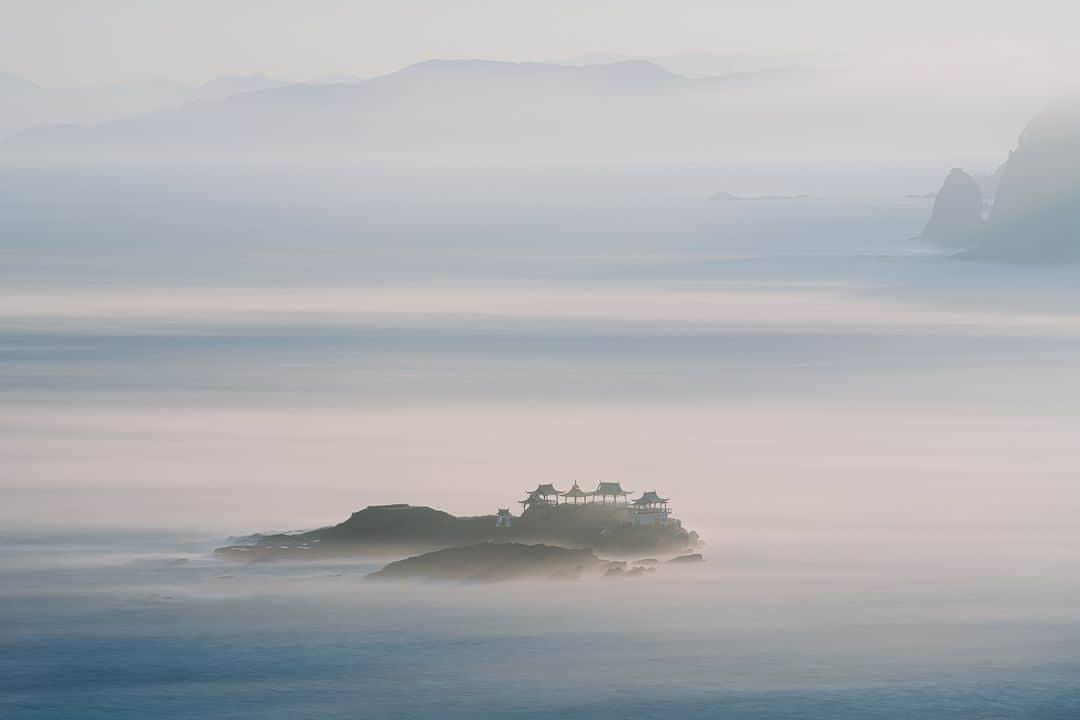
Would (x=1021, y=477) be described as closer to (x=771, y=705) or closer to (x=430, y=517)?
(x=430, y=517)

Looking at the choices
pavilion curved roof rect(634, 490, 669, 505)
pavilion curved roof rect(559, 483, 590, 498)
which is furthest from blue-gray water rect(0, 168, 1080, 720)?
pavilion curved roof rect(559, 483, 590, 498)

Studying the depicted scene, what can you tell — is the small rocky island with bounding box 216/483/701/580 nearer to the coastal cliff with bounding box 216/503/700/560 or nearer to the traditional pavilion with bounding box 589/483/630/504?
the coastal cliff with bounding box 216/503/700/560

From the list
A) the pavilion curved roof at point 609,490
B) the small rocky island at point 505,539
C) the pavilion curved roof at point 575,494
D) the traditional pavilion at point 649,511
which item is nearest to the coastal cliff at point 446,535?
the small rocky island at point 505,539

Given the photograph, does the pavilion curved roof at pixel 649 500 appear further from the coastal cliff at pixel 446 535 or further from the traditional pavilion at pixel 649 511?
the coastal cliff at pixel 446 535

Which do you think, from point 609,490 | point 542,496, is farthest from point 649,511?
point 542,496

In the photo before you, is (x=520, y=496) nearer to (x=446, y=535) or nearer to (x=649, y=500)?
(x=649, y=500)
